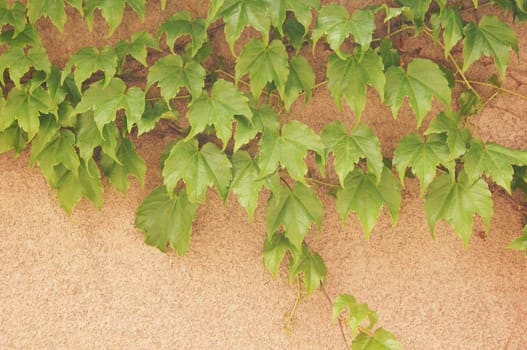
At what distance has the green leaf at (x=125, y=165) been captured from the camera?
182 centimetres

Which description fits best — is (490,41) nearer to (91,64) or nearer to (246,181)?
(246,181)

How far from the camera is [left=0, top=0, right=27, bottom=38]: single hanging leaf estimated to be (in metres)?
1.69

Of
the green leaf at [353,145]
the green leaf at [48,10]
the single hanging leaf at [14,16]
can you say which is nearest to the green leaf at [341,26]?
the green leaf at [353,145]

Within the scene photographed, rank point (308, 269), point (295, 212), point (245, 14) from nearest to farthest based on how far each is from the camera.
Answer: point (245, 14)
point (295, 212)
point (308, 269)

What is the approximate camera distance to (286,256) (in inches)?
76.5

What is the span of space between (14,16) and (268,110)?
0.79 metres

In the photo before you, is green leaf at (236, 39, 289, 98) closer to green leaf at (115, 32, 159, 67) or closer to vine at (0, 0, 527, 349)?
vine at (0, 0, 527, 349)

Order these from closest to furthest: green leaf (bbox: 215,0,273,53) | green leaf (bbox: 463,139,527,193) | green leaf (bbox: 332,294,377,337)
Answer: green leaf (bbox: 215,0,273,53) < green leaf (bbox: 463,139,527,193) < green leaf (bbox: 332,294,377,337)

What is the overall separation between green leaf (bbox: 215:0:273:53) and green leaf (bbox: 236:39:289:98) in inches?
4.3

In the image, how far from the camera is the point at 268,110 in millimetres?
1732

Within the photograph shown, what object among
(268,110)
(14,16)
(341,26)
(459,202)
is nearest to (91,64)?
(14,16)

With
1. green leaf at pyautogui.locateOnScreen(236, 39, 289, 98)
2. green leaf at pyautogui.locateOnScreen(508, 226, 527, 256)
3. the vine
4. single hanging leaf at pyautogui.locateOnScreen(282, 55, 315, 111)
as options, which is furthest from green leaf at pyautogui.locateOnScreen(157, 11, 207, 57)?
green leaf at pyautogui.locateOnScreen(508, 226, 527, 256)

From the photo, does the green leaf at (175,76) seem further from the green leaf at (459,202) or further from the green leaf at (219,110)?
the green leaf at (459,202)

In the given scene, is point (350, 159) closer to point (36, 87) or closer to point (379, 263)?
point (379, 263)
